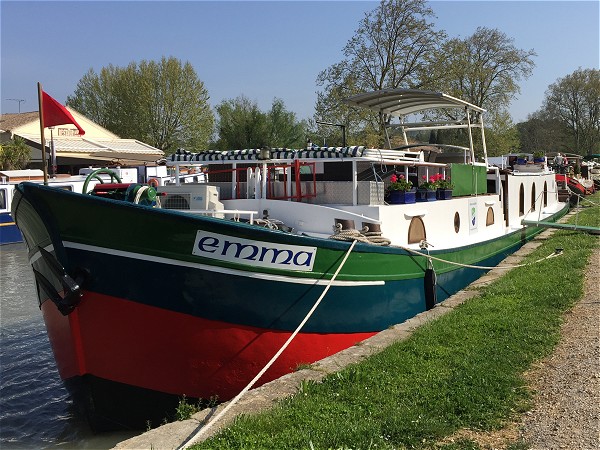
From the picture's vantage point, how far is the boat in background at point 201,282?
6648 millimetres

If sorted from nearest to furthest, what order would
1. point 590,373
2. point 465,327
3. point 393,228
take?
point 590,373
point 465,327
point 393,228

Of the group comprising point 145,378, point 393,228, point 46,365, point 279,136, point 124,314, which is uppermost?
point 279,136

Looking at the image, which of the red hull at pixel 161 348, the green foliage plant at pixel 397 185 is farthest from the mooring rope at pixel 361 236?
the red hull at pixel 161 348

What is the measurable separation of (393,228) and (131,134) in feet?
159

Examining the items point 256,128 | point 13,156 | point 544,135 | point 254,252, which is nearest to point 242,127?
point 256,128

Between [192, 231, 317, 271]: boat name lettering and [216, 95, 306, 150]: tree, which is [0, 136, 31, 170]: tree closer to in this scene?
[216, 95, 306, 150]: tree

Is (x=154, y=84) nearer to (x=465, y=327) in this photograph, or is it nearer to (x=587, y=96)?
(x=587, y=96)

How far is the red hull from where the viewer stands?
687 centimetres

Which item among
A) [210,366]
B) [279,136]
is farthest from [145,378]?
[279,136]

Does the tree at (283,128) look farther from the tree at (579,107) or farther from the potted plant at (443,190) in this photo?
the potted plant at (443,190)

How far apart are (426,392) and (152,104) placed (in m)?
50.4

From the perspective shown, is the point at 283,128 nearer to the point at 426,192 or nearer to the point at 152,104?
the point at 152,104

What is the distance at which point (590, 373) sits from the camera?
5.96 m

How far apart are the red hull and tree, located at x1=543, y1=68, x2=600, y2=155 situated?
58894 mm
